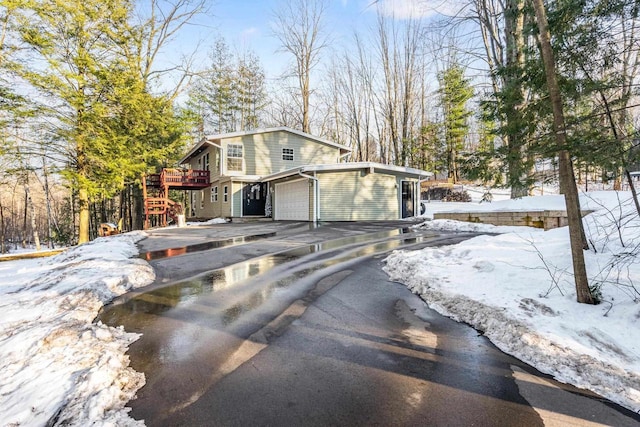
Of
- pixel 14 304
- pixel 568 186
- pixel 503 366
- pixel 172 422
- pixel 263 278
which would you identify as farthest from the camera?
pixel 263 278

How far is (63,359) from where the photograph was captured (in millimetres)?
2592

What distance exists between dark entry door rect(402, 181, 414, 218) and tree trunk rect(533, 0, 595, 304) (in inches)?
535

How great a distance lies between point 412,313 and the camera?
3.82m

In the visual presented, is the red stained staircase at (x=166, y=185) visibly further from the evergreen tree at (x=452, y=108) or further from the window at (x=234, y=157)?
the evergreen tree at (x=452, y=108)

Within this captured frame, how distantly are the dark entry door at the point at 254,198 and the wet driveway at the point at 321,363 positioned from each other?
46.5 feet

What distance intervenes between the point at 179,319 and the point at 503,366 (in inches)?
133

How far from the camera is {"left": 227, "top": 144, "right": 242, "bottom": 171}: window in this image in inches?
731

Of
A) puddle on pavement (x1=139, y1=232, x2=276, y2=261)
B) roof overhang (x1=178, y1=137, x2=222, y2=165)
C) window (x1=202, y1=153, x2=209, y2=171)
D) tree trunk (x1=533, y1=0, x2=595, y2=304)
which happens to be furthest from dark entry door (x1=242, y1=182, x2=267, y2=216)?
tree trunk (x1=533, y1=0, x2=595, y2=304)

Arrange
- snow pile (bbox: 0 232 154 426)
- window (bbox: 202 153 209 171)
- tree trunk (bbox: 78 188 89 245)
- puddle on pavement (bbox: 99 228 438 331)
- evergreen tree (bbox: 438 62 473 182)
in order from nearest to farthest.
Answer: snow pile (bbox: 0 232 154 426)
puddle on pavement (bbox: 99 228 438 331)
tree trunk (bbox: 78 188 89 245)
window (bbox: 202 153 209 171)
evergreen tree (bbox: 438 62 473 182)

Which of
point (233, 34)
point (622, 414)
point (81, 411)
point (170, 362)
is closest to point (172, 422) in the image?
point (81, 411)

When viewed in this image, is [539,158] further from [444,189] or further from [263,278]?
[444,189]

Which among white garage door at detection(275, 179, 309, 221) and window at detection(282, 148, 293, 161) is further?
window at detection(282, 148, 293, 161)

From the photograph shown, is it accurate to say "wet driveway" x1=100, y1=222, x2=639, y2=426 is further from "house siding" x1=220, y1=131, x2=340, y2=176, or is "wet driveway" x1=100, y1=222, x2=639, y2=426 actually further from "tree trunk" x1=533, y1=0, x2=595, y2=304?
"house siding" x1=220, y1=131, x2=340, y2=176

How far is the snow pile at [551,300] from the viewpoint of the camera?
251cm
